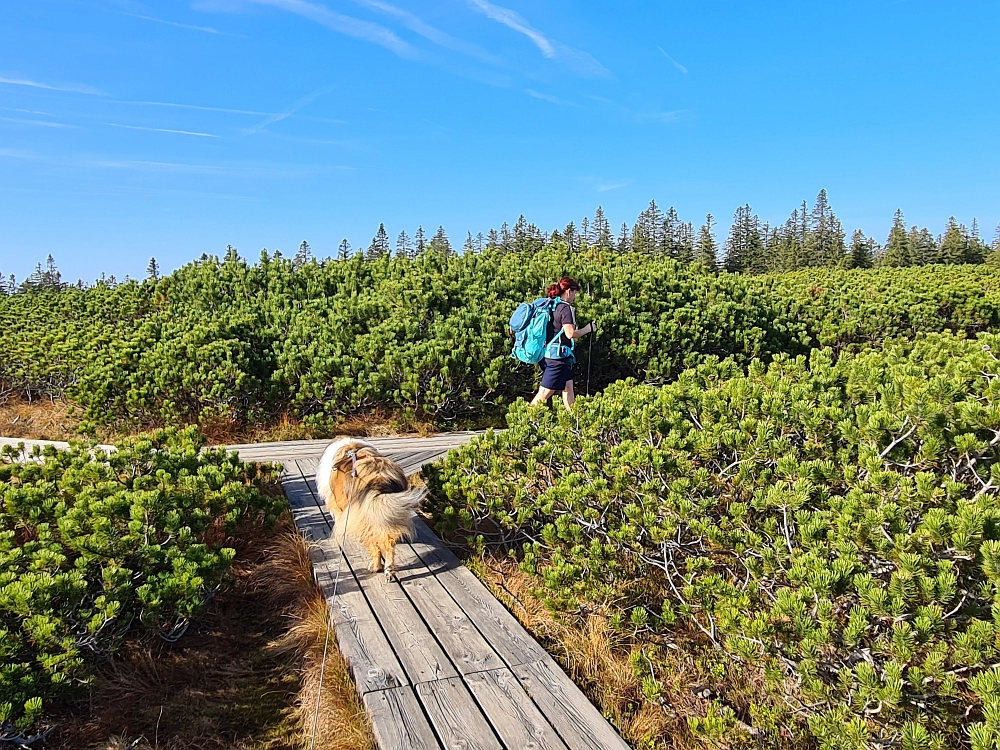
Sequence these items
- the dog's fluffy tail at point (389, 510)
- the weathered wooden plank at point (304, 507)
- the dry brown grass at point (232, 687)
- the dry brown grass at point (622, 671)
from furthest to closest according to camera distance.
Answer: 1. the weathered wooden plank at point (304, 507)
2. the dog's fluffy tail at point (389, 510)
3. the dry brown grass at point (232, 687)
4. the dry brown grass at point (622, 671)

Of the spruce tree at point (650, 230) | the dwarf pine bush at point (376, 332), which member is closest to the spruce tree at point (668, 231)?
the spruce tree at point (650, 230)

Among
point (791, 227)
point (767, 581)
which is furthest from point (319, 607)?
point (791, 227)

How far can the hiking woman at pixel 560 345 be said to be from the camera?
678 centimetres

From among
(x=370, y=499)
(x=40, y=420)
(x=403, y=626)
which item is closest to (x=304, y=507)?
(x=370, y=499)

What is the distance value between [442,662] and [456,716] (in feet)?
1.36

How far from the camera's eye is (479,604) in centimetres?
367

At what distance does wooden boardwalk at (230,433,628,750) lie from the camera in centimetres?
260

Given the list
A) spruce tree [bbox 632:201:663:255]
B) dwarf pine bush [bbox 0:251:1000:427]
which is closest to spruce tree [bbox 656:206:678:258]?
spruce tree [bbox 632:201:663:255]

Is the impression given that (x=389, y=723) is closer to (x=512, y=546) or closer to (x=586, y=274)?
(x=512, y=546)

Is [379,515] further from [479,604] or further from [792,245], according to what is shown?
[792,245]

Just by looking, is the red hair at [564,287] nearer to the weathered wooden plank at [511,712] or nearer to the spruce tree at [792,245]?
the weathered wooden plank at [511,712]

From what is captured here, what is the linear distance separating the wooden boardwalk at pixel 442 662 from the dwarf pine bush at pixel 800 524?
377mm

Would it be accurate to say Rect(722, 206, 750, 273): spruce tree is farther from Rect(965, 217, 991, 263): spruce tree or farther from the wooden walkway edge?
the wooden walkway edge

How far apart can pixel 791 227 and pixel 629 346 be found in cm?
5009
